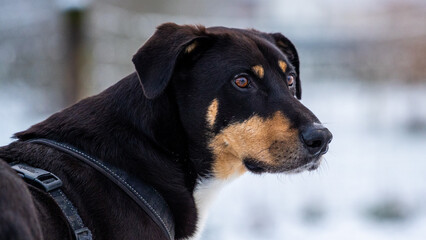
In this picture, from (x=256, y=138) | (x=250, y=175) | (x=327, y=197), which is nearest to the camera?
(x=256, y=138)

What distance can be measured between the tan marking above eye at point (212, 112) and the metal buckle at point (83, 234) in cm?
84

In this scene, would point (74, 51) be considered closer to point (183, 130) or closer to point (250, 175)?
point (250, 175)

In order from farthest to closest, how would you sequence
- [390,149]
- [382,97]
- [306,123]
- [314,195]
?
[382,97] → [390,149] → [314,195] → [306,123]

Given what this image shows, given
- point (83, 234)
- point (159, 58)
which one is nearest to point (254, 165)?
point (159, 58)

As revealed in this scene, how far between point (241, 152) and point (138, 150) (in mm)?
515

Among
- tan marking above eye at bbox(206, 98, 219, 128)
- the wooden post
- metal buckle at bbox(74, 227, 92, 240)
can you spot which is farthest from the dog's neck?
the wooden post

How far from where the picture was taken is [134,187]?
256 cm

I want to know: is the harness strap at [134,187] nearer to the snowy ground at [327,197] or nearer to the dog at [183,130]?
the dog at [183,130]

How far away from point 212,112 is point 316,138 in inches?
20.5

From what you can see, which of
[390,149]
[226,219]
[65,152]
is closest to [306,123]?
[65,152]

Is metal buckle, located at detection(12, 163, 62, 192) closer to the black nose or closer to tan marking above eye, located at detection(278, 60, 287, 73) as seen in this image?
the black nose

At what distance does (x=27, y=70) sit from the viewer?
6.68 m

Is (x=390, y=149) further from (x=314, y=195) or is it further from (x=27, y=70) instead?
(x=27, y=70)

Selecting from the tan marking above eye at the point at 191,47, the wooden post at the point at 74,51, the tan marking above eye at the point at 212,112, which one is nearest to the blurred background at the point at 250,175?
the wooden post at the point at 74,51
